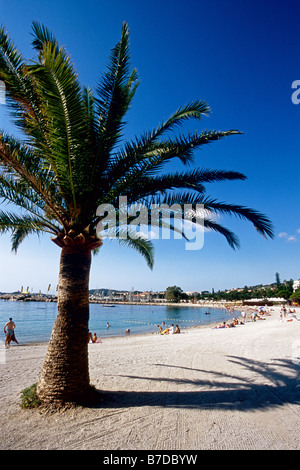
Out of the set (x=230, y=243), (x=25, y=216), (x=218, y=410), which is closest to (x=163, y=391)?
(x=218, y=410)

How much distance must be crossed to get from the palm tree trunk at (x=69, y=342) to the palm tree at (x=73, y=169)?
2 cm

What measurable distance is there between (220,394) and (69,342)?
331cm

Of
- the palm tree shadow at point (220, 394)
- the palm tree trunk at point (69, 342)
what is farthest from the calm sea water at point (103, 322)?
the palm tree trunk at point (69, 342)

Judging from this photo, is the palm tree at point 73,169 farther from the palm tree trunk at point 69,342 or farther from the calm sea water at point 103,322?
the calm sea water at point 103,322

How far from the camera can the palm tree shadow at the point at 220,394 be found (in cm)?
458

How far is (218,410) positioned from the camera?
4.35 metres

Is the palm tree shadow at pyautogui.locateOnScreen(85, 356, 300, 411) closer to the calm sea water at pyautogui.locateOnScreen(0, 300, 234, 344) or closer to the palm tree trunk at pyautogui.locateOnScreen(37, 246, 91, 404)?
the palm tree trunk at pyautogui.locateOnScreen(37, 246, 91, 404)

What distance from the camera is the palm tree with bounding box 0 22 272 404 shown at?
4082mm

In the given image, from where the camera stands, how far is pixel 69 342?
14.4 feet

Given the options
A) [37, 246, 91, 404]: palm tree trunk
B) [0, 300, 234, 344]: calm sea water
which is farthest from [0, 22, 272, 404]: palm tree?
[0, 300, 234, 344]: calm sea water

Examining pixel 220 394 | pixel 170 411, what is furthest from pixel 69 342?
pixel 220 394

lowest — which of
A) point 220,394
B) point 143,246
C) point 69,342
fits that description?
point 220,394

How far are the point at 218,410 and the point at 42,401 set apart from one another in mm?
3081

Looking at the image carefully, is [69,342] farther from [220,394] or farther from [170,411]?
[220,394]
